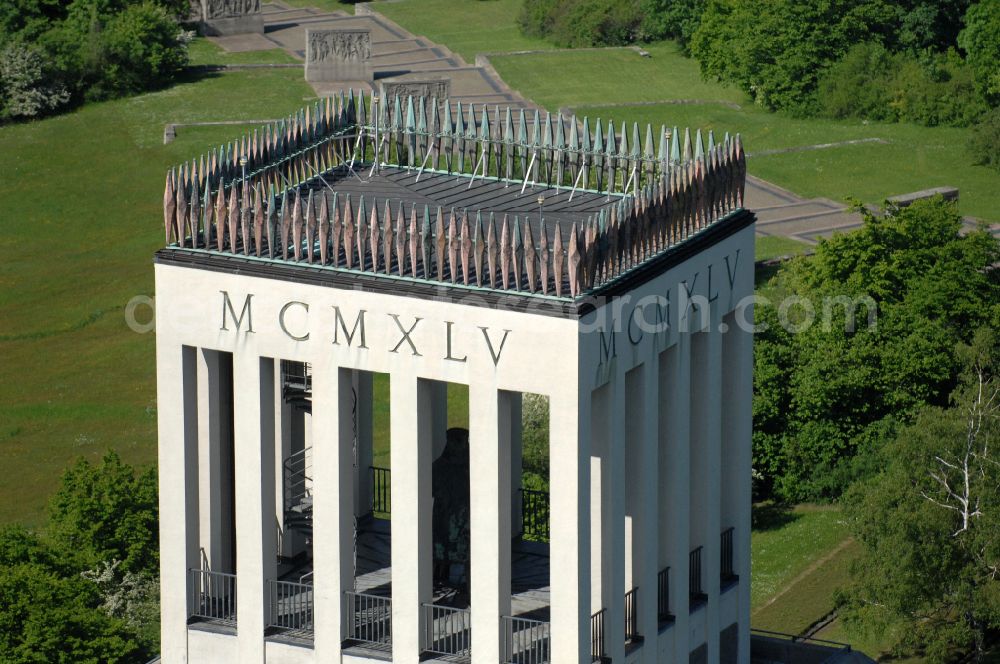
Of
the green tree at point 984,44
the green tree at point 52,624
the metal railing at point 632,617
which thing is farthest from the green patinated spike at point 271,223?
the green tree at point 984,44

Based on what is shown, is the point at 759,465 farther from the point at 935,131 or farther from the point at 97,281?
the point at 935,131

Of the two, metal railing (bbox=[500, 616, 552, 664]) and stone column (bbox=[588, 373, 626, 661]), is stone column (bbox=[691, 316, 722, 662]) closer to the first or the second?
stone column (bbox=[588, 373, 626, 661])

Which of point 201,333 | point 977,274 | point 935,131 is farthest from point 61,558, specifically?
point 935,131

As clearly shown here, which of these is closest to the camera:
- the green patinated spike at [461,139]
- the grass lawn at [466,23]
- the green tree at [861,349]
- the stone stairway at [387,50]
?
the green patinated spike at [461,139]

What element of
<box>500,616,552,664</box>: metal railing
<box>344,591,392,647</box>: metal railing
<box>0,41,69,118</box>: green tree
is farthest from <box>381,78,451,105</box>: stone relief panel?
<box>500,616,552,664</box>: metal railing

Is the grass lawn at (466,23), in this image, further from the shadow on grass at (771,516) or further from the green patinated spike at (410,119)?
the green patinated spike at (410,119)

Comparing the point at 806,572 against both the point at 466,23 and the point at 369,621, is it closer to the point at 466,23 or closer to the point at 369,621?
the point at 369,621
